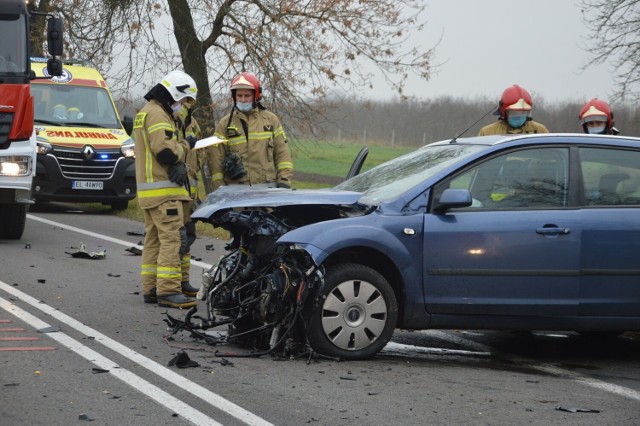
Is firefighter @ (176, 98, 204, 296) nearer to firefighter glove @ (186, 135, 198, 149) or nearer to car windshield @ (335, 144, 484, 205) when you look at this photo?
firefighter glove @ (186, 135, 198, 149)

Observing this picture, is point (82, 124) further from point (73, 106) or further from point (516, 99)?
point (516, 99)

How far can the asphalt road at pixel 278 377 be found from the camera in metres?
6.04

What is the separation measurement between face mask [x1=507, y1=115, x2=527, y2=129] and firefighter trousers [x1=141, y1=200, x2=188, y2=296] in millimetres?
3100

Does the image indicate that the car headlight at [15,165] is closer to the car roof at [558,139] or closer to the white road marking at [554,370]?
the white road marking at [554,370]

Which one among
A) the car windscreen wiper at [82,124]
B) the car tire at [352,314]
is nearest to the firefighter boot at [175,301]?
the car tire at [352,314]

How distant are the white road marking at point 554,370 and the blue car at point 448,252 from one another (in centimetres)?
28

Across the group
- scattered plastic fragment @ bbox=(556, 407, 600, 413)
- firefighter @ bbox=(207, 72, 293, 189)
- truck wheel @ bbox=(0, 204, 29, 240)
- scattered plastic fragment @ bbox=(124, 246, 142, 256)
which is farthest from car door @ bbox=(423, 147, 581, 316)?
truck wheel @ bbox=(0, 204, 29, 240)

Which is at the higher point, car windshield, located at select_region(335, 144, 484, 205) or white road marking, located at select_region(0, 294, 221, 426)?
car windshield, located at select_region(335, 144, 484, 205)

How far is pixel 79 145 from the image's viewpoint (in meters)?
18.3

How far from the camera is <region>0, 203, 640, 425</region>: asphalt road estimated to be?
19.8ft

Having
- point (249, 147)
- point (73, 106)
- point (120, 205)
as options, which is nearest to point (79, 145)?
point (73, 106)

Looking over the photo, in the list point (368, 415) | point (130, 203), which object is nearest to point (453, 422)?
point (368, 415)

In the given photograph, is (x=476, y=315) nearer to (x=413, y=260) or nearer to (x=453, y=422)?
(x=413, y=260)

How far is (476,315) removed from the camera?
304 inches
